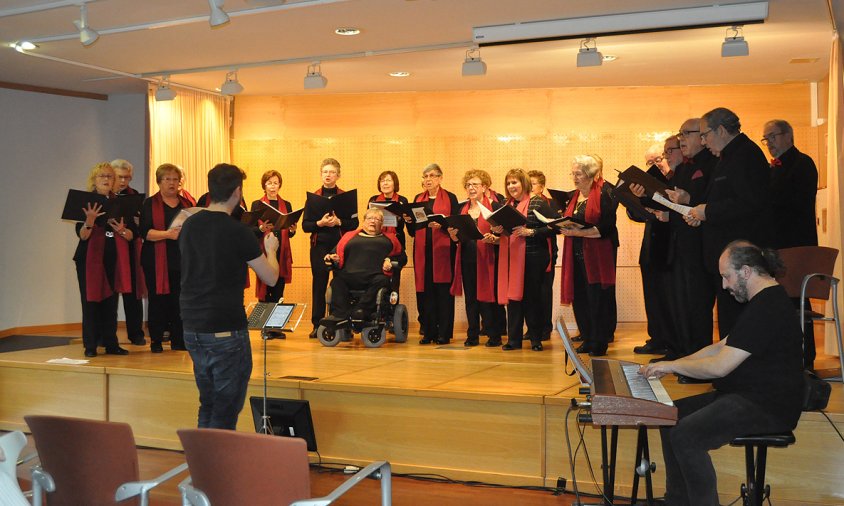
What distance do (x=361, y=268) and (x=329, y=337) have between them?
64 centimetres

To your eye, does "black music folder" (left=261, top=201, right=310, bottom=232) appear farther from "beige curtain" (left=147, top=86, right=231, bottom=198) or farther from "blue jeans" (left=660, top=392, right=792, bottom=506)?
"blue jeans" (left=660, top=392, right=792, bottom=506)

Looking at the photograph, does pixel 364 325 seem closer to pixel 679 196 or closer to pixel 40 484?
pixel 679 196

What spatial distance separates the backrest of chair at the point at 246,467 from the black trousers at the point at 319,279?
545cm

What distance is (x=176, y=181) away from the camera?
7016mm

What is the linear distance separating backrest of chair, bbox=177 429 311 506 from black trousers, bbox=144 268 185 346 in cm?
452

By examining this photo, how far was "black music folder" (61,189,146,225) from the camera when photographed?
6.62 m

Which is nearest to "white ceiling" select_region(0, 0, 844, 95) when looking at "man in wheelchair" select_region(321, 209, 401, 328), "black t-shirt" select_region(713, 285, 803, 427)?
"man in wheelchair" select_region(321, 209, 401, 328)

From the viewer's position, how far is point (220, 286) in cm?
391

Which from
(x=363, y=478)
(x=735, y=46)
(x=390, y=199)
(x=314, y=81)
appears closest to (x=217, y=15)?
(x=314, y=81)

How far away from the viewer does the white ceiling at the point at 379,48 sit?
6434 millimetres

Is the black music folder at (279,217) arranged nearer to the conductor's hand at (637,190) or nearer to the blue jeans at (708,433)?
the conductor's hand at (637,190)

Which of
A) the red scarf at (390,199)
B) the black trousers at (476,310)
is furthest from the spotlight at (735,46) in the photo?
the red scarf at (390,199)

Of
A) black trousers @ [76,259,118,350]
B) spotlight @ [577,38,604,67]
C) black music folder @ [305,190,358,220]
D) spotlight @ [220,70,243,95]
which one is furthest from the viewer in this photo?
spotlight @ [220,70,243,95]

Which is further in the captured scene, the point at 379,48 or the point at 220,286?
the point at 379,48
